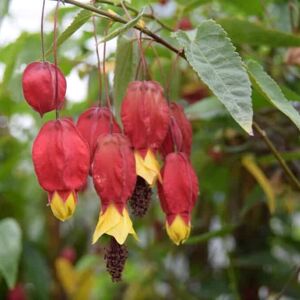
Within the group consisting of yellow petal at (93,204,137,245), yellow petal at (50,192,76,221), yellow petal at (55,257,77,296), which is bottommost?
yellow petal at (55,257,77,296)

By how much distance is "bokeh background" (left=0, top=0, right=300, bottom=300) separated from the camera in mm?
972

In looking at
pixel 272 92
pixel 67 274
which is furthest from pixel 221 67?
pixel 67 274

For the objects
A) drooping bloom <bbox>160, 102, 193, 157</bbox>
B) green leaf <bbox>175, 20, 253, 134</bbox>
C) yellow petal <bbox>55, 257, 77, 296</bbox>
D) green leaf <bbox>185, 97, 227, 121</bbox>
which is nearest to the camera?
green leaf <bbox>175, 20, 253, 134</bbox>

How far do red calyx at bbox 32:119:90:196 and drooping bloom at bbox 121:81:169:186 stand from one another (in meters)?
0.06

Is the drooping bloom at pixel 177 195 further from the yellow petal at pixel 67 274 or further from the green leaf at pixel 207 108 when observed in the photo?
the yellow petal at pixel 67 274

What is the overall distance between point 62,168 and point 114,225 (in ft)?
0.22

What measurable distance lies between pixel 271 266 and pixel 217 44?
61cm

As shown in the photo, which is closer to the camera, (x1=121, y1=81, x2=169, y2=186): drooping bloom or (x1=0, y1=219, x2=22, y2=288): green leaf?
(x1=121, y1=81, x2=169, y2=186): drooping bloom

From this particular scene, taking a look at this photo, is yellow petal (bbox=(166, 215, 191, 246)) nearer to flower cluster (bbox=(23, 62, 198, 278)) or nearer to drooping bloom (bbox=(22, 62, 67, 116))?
flower cluster (bbox=(23, 62, 198, 278))

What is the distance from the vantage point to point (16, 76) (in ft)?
3.45

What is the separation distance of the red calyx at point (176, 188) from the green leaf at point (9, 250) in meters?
0.26

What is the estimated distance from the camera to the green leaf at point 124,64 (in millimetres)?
737

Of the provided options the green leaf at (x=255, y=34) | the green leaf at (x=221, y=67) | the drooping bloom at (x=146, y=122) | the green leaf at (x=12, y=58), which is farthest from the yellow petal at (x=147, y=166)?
the green leaf at (x=12, y=58)

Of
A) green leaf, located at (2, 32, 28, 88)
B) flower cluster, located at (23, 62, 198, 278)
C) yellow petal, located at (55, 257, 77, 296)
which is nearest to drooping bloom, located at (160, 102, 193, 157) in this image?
flower cluster, located at (23, 62, 198, 278)
